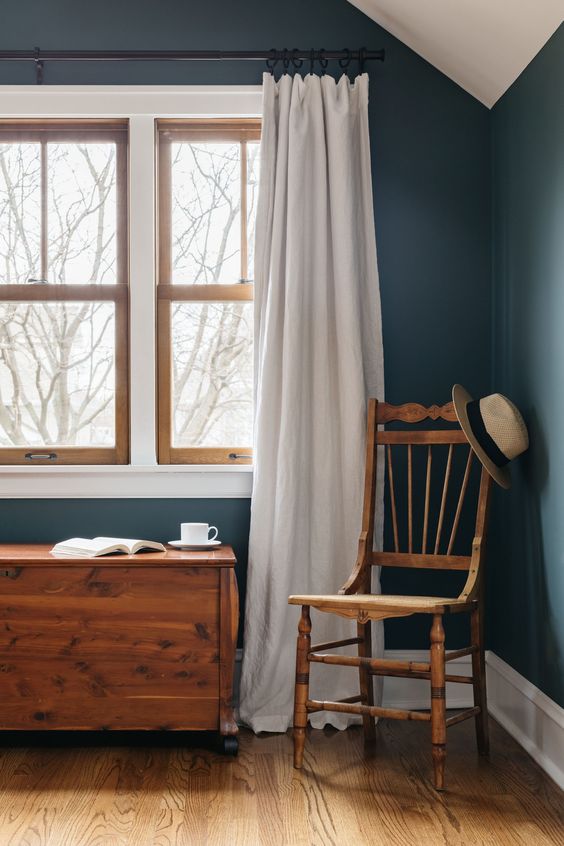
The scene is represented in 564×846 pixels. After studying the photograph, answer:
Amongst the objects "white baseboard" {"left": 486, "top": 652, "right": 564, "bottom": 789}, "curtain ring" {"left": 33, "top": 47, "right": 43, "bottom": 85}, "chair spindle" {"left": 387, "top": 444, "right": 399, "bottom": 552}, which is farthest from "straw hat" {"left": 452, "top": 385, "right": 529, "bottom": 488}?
"curtain ring" {"left": 33, "top": 47, "right": 43, "bottom": 85}

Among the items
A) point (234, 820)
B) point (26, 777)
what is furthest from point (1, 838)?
point (234, 820)

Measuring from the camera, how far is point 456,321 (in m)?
3.29

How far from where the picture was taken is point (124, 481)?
127 inches

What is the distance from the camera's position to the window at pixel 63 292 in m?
3.30

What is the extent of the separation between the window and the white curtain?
0.57 metres

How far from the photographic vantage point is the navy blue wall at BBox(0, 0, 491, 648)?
3285mm

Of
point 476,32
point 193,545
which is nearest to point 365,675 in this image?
point 193,545

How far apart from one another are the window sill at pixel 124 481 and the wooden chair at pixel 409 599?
0.54m

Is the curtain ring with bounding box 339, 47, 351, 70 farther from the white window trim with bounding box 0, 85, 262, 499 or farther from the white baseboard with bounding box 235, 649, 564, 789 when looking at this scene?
the white baseboard with bounding box 235, 649, 564, 789

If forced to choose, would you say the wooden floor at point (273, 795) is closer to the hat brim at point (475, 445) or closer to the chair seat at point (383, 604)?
the chair seat at point (383, 604)

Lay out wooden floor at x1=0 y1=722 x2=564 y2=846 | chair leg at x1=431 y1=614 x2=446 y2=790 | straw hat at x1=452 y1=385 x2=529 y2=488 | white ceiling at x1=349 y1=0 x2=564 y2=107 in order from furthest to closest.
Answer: straw hat at x1=452 y1=385 x2=529 y2=488
white ceiling at x1=349 y1=0 x2=564 y2=107
chair leg at x1=431 y1=614 x2=446 y2=790
wooden floor at x1=0 y1=722 x2=564 y2=846

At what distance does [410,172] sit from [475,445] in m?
1.15

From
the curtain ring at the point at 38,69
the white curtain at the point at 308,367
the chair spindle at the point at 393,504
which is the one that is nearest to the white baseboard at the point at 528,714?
the white curtain at the point at 308,367

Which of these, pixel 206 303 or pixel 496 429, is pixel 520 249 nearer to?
pixel 496 429
